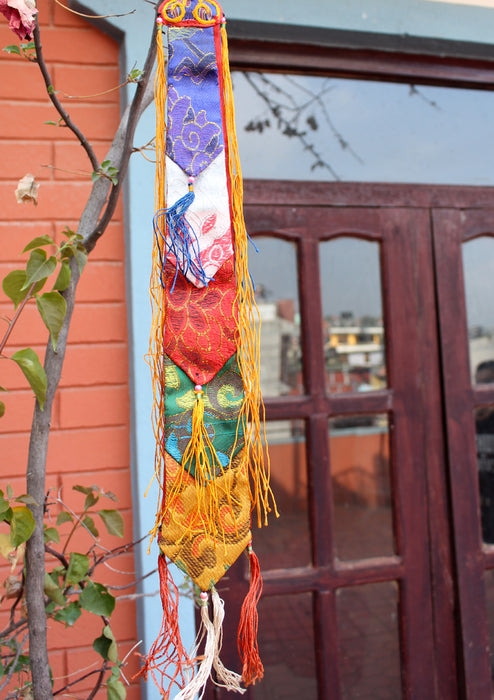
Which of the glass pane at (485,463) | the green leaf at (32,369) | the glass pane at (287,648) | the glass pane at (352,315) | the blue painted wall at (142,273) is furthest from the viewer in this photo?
the glass pane at (485,463)

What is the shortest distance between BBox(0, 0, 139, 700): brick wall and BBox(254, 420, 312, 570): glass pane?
0.48 meters

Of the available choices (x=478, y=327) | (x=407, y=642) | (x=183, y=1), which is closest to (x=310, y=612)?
(x=407, y=642)

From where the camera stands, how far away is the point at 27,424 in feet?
5.02

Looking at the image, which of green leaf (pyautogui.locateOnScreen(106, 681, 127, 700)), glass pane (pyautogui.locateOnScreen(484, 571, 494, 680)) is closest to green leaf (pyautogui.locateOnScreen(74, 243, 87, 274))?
green leaf (pyautogui.locateOnScreen(106, 681, 127, 700))

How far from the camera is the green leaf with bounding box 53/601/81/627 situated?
3.52ft

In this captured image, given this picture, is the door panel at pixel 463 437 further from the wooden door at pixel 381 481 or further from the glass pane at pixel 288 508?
the glass pane at pixel 288 508

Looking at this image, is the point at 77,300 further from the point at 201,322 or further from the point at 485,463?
the point at 485,463

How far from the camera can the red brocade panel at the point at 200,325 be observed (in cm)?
103

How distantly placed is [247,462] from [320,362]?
2.71 feet

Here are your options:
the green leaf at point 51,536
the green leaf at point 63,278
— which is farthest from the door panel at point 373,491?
the green leaf at point 63,278

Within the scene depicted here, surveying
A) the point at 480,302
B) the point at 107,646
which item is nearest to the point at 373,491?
the point at 480,302

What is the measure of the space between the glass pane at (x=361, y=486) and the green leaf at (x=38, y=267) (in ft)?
3.97

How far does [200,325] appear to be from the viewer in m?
1.03

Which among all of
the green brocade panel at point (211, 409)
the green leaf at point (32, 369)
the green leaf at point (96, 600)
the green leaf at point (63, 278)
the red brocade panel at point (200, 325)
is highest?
the green leaf at point (63, 278)
